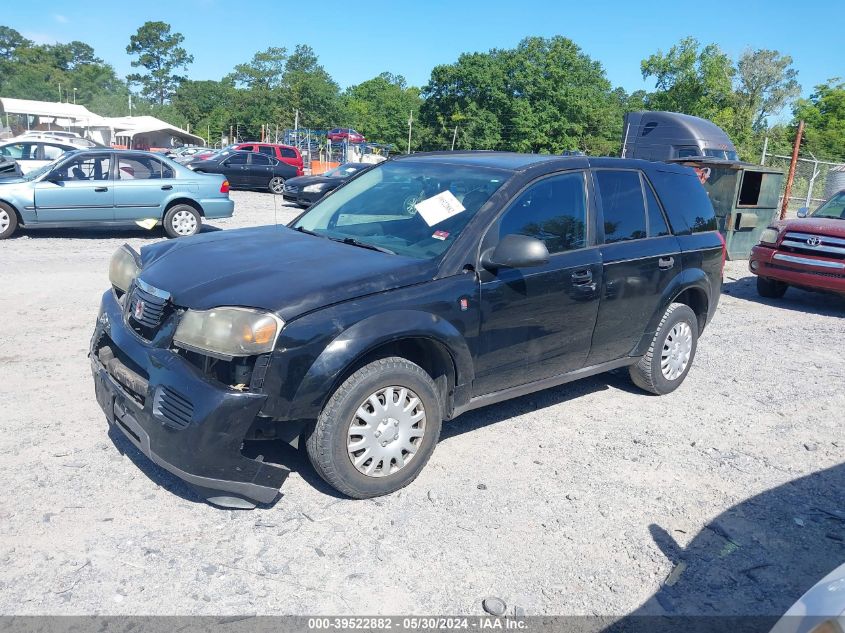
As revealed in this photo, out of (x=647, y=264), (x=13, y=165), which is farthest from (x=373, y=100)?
(x=647, y=264)

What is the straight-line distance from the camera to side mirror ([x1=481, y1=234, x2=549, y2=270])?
3.88 m

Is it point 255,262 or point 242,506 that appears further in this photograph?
point 255,262

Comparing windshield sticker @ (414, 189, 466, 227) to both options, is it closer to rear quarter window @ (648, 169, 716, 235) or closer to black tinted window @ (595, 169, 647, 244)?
black tinted window @ (595, 169, 647, 244)

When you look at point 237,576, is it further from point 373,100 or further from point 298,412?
point 373,100

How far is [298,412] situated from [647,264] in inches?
116

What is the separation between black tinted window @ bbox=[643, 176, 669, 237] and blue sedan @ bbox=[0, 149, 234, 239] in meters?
9.35

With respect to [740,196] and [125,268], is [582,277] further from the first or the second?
[740,196]

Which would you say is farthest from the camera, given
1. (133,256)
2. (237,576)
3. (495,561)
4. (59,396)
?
(59,396)

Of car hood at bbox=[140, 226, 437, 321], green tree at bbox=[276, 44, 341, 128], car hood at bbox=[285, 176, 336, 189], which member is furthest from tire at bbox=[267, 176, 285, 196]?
green tree at bbox=[276, 44, 341, 128]

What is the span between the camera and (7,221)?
1138 centimetres

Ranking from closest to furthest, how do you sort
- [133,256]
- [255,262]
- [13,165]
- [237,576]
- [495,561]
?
[237,576], [495,561], [255,262], [133,256], [13,165]

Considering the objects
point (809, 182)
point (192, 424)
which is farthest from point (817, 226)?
point (809, 182)

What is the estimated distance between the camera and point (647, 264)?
5.07 meters

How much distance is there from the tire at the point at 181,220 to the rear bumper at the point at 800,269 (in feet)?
30.6
